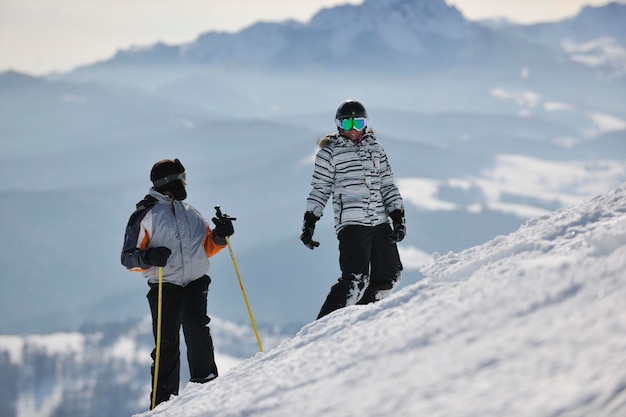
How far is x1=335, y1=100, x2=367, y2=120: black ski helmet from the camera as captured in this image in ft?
20.5

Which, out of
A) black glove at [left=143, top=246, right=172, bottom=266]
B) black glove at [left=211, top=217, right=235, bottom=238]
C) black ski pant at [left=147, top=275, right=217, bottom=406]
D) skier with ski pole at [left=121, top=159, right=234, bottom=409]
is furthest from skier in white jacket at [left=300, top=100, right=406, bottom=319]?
black glove at [left=143, top=246, right=172, bottom=266]

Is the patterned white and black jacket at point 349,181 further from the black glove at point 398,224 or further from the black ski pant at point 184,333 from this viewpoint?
the black ski pant at point 184,333

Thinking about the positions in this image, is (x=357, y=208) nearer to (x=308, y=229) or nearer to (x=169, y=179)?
(x=308, y=229)

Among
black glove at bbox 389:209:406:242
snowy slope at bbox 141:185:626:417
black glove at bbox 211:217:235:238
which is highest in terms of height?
black glove at bbox 211:217:235:238

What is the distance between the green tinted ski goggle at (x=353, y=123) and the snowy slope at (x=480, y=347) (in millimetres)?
1925

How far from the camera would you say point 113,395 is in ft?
453

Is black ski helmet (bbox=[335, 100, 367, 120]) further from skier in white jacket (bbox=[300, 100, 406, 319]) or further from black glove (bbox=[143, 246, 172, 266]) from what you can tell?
black glove (bbox=[143, 246, 172, 266])

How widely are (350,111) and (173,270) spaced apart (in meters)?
2.16

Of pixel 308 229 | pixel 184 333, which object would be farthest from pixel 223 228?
pixel 184 333

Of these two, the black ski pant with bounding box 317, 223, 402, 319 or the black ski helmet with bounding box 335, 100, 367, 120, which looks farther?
the black ski helmet with bounding box 335, 100, 367, 120

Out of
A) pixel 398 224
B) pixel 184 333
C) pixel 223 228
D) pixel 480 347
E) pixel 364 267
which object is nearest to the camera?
pixel 480 347

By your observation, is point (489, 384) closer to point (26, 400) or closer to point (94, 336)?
point (26, 400)

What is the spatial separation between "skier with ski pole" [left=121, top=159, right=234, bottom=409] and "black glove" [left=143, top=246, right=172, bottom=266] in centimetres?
7

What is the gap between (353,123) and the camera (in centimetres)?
625
